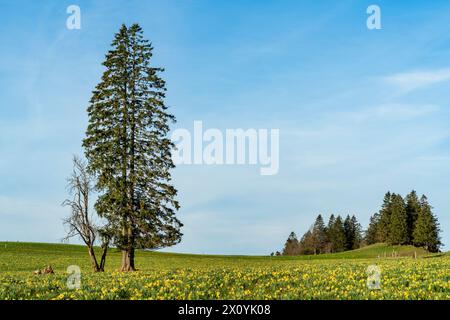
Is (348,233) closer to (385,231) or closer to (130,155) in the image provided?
(385,231)

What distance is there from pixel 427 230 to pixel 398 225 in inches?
258

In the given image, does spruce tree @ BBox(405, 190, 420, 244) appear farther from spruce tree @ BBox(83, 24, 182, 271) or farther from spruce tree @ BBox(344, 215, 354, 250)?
spruce tree @ BBox(83, 24, 182, 271)

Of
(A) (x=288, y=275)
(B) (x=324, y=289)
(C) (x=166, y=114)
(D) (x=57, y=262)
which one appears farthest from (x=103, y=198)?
(D) (x=57, y=262)

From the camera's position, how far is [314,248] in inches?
5059

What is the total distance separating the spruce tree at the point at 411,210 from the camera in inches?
3969

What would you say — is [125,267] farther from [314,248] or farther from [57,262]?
[314,248]

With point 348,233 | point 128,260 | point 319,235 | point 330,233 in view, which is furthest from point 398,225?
point 128,260

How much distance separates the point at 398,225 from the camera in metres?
99.0

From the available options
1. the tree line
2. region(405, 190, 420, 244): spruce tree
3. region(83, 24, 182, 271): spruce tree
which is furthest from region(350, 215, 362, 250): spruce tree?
region(83, 24, 182, 271): spruce tree

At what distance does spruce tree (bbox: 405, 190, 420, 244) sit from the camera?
331 ft

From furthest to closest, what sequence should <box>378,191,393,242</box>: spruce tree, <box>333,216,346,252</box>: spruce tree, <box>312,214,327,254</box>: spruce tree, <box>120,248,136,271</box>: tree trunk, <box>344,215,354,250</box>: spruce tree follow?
<box>312,214,327,254</box>: spruce tree, <box>344,215,354,250</box>: spruce tree, <box>333,216,346,252</box>: spruce tree, <box>378,191,393,242</box>: spruce tree, <box>120,248,136,271</box>: tree trunk

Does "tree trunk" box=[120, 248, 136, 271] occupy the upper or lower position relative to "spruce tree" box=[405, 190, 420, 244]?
lower

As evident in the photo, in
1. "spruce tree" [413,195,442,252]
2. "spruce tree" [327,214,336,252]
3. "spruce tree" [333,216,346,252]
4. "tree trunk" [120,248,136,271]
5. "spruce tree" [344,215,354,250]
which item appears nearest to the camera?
"tree trunk" [120,248,136,271]
